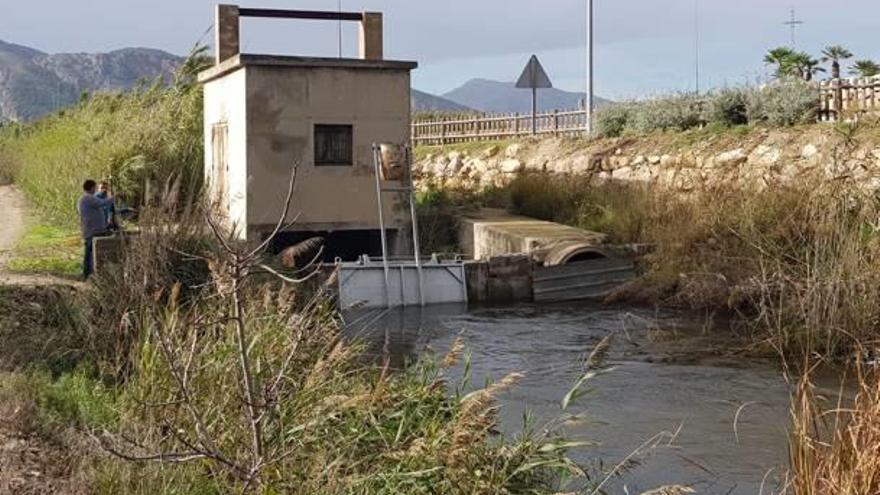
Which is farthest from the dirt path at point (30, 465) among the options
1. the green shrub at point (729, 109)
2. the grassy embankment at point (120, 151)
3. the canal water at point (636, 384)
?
the green shrub at point (729, 109)

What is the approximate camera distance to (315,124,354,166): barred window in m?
19.5

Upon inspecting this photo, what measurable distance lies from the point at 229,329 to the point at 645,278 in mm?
→ 11390

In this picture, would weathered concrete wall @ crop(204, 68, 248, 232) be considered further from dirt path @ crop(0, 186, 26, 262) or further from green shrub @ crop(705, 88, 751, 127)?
green shrub @ crop(705, 88, 751, 127)

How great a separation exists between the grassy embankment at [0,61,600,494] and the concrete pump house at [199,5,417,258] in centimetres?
781

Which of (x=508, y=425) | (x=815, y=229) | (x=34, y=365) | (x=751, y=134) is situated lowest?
(x=508, y=425)

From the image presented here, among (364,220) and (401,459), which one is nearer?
(401,459)

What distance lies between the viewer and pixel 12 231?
70.8 ft

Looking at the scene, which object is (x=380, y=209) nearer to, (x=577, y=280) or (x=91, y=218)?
(x=577, y=280)

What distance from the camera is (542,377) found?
1195 centimetres

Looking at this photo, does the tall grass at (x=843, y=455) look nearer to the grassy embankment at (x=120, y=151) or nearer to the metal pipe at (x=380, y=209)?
the metal pipe at (x=380, y=209)

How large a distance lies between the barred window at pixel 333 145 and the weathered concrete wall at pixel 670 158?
5849mm

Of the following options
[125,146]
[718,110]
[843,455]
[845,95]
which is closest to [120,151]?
[125,146]

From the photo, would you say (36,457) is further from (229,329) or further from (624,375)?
(624,375)

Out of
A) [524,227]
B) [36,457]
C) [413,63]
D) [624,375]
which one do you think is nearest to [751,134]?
[524,227]
